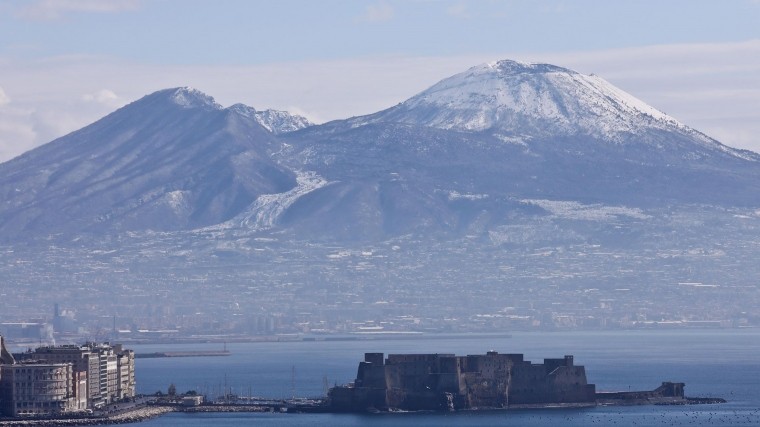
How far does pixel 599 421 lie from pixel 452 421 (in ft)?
23.2

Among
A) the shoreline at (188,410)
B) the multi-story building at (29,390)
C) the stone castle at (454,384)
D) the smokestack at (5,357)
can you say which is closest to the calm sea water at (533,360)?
the shoreline at (188,410)

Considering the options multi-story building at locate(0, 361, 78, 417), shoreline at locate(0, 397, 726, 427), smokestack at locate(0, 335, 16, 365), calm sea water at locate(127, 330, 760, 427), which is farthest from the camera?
smokestack at locate(0, 335, 16, 365)

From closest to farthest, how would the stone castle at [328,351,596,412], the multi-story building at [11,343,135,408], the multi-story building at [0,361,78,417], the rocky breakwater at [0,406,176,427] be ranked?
the rocky breakwater at [0,406,176,427] < the multi-story building at [0,361,78,417] < the stone castle at [328,351,596,412] < the multi-story building at [11,343,135,408]

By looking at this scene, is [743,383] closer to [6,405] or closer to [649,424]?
[649,424]

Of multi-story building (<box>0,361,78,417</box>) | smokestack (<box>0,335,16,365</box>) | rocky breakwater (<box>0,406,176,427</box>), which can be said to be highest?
smokestack (<box>0,335,16,365</box>)

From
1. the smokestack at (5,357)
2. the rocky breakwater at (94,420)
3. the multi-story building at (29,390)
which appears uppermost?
the smokestack at (5,357)

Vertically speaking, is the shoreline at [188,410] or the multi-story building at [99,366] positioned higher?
the multi-story building at [99,366]

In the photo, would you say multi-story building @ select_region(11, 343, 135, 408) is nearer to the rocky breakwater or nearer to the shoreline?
the shoreline

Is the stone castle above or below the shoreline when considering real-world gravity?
above

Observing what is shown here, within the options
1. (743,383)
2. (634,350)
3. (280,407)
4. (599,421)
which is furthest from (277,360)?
(599,421)

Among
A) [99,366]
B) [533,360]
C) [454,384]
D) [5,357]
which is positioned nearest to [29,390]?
[5,357]

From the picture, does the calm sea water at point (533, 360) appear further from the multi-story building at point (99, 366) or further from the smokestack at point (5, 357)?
the smokestack at point (5, 357)

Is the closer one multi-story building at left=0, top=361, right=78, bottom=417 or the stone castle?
multi-story building at left=0, top=361, right=78, bottom=417

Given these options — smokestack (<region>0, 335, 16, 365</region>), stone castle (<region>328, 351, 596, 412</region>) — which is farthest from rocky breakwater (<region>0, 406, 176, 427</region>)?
stone castle (<region>328, 351, 596, 412</region>)
